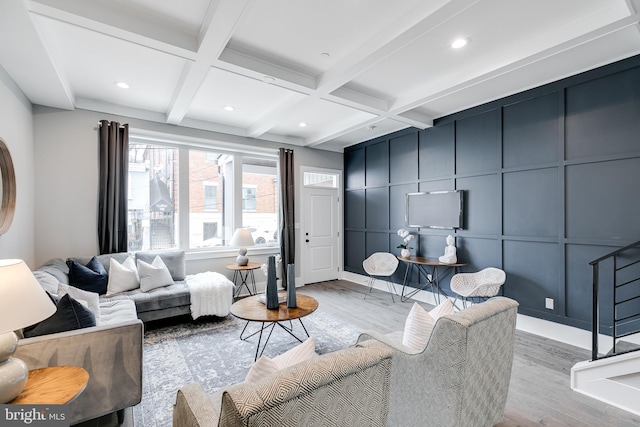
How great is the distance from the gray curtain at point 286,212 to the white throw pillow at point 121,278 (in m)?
2.35

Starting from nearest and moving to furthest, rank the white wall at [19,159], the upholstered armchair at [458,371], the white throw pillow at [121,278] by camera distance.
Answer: the upholstered armchair at [458,371] < the white wall at [19,159] < the white throw pillow at [121,278]

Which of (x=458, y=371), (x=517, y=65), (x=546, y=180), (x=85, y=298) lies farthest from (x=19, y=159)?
(x=546, y=180)

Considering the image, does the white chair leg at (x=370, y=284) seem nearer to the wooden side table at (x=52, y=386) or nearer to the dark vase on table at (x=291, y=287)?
the dark vase on table at (x=291, y=287)

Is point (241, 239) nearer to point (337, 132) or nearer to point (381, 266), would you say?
point (337, 132)

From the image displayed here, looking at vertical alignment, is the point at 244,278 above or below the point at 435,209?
below

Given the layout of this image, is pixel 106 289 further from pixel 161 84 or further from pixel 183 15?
pixel 183 15

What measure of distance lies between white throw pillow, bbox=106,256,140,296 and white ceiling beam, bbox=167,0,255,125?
2132 millimetres

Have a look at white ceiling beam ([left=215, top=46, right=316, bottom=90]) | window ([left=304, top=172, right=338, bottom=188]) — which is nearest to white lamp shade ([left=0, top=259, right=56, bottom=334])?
white ceiling beam ([left=215, top=46, right=316, bottom=90])

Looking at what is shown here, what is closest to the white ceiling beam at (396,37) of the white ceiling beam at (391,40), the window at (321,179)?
the white ceiling beam at (391,40)

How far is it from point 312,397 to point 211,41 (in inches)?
102

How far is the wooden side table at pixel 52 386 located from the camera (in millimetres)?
1304

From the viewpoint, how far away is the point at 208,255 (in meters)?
4.75

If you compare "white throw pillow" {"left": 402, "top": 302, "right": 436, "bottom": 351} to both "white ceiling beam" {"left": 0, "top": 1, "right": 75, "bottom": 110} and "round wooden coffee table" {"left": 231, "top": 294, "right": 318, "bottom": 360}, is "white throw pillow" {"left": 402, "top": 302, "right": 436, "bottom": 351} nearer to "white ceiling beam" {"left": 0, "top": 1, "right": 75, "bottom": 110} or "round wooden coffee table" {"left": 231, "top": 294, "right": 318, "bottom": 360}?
"round wooden coffee table" {"left": 231, "top": 294, "right": 318, "bottom": 360}

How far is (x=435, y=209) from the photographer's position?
444 centimetres
